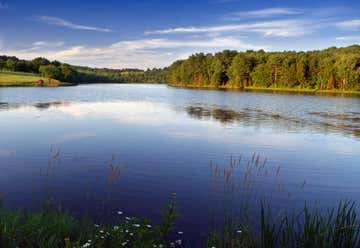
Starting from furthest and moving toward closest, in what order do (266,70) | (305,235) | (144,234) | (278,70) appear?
(266,70) < (278,70) < (144,234) < (305,235)

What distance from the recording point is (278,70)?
109062 millimetres

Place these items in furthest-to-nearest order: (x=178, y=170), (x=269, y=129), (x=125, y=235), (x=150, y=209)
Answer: (x=269, y=129), (x=178, y=170), (x=150, y=209), (x=125, y=235)

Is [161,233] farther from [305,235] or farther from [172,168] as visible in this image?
[172,168]

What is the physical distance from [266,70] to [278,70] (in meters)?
4.12

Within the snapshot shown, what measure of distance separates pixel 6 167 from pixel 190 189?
711cm

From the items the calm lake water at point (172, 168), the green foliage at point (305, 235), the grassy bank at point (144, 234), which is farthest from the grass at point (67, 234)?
the calm lake water at point (172, 168)

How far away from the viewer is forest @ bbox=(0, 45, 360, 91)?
91.2 metres

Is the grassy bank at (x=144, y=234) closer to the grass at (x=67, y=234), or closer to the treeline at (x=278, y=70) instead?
the grass at (x=67, y=234)

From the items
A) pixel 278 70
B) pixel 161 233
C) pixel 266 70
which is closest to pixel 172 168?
pixel 161 233

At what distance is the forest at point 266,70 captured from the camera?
299 feet

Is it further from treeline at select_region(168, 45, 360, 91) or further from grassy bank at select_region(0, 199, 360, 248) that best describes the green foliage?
treeline at select_region(168, 45, 360, 91)

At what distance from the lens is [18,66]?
135m

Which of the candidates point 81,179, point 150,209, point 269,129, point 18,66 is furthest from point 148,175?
point 18,66

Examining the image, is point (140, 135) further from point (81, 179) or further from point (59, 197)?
point (59, 197)
